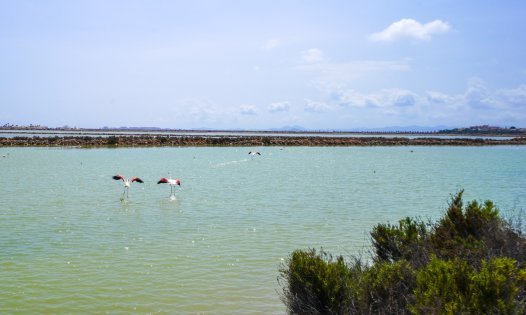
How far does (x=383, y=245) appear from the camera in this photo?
9367 mm

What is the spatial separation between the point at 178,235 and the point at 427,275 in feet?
30.3

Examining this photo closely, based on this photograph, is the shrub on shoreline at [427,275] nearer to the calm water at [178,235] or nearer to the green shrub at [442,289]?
the green shrub at [442,289]

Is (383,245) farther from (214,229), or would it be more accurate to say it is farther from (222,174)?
(222,174)

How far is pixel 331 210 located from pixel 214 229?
539 cm

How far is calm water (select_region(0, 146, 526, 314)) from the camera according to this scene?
9039mm

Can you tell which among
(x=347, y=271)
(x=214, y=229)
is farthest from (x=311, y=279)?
(x=214, y=229)

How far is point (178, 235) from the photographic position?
1414cm

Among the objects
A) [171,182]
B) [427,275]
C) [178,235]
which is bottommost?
[178,235]

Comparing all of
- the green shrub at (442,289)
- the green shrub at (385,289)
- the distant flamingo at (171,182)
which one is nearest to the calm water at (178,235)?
the distant flamingo at (171,182)

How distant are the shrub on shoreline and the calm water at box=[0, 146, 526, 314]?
1.69m

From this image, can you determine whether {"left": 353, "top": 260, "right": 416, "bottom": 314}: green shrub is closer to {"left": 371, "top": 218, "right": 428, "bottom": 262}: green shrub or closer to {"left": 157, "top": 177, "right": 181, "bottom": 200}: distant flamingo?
{"left": 371, "top": 218, "right": 428, "bottom": 262}: green shrub

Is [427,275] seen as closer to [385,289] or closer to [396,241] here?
[385,289]

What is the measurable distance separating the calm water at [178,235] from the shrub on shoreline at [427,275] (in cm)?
169

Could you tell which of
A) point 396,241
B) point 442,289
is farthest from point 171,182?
point 442,289
